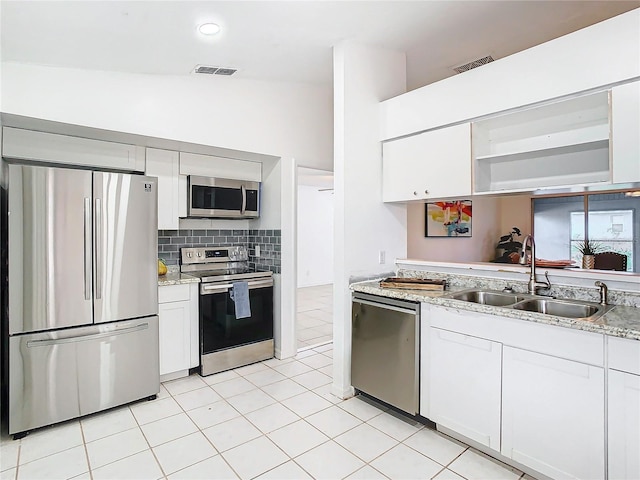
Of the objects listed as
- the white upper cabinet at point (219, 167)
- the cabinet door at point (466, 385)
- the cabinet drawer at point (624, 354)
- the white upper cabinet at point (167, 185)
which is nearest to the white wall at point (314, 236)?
the white upper cabinet at point (219, 167)

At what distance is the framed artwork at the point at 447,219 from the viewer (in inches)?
200

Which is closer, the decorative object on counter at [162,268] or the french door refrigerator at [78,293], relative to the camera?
the french door refrigerator at [78,293]

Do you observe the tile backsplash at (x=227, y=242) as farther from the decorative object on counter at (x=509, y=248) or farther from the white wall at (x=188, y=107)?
the decorative object on counter at (x=509, y=248)

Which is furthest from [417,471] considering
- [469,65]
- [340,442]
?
[469,65]

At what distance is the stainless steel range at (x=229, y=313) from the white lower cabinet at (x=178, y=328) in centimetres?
7

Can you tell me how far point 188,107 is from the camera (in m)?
3.17

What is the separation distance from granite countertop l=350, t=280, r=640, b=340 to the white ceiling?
1.92m

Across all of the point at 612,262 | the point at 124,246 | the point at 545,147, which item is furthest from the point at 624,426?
the point at 612,262

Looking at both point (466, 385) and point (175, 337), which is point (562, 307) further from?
point (175, 337)

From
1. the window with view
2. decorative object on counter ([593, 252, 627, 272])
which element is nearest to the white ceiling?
decorative object on counter ([593, 252, 627, 272])

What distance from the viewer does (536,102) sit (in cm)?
219

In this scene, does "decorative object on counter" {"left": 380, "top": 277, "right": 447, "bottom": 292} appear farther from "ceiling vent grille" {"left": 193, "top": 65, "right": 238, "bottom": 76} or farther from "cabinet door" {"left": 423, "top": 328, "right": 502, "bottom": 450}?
"ceiling vent grille" {"left": 193, "top": 65, "right": 238, "bottom": 76}

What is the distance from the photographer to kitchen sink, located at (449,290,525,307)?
2467 mm

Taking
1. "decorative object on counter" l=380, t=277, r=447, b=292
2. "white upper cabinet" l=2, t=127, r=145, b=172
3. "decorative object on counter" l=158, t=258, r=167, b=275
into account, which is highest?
"white upper cabinet" l=2, t=127, r=145, b=172
